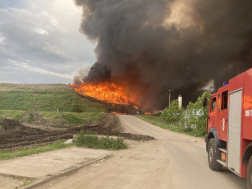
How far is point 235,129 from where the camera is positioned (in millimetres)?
6008

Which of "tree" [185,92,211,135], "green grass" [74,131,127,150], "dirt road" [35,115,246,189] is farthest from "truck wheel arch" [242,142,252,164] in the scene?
"tree" [185,92,211,135]

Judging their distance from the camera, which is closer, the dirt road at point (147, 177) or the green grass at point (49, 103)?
the dirt road at point (147, 177)

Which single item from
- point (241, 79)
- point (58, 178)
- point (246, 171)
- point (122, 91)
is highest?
point (122, 91)

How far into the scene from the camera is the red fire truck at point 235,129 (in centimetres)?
525

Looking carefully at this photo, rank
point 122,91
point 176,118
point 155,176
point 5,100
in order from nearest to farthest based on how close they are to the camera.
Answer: point 155,176, point 176,118, point 5,100, point 122,91

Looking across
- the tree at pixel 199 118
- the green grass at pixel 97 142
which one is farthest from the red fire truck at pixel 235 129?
the tree at pixel 199 118

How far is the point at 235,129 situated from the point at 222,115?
1.70 meters

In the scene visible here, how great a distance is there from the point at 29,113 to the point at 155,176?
27151mm

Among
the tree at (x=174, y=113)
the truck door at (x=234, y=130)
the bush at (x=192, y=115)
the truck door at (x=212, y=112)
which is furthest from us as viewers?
the tree at (x=174, y=113)

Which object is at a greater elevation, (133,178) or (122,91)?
(122,91)

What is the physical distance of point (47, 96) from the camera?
7200cm

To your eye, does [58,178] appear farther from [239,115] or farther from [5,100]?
[5,100]

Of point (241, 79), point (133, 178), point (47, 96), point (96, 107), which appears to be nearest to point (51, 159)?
point (133, 178)

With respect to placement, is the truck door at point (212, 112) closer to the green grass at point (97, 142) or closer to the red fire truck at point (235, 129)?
the red fire truck at point (235, 129)
